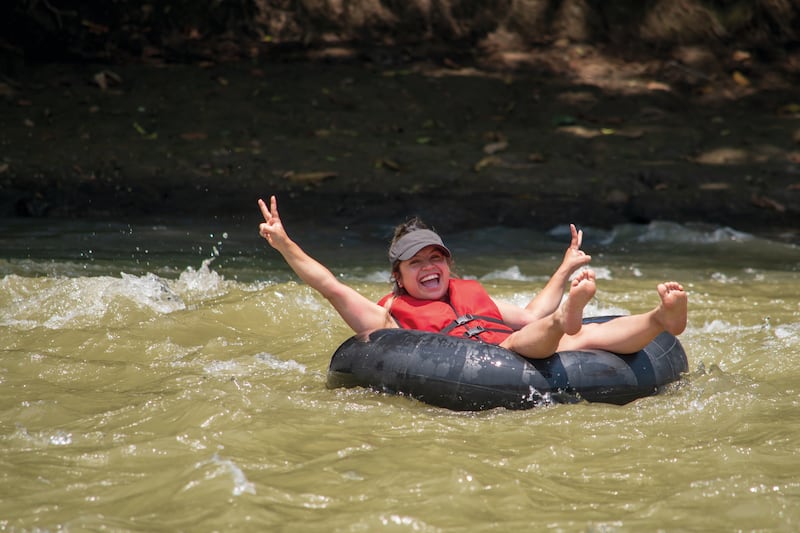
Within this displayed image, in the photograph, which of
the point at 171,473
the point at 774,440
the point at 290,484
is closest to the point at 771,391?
the point at 774,440

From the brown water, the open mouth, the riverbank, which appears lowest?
the brown water

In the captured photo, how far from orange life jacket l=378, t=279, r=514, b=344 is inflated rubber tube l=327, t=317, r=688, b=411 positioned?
32cm

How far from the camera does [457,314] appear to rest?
6.24 metres

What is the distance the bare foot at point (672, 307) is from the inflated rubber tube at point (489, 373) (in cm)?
37

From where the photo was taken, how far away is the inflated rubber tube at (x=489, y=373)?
5.55 meters

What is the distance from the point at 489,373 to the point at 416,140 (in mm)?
8948

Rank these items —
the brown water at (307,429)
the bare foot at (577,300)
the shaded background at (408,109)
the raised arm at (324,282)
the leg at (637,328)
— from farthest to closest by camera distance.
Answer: the shaded background at (408,109) < the raised arm at (324,282) < the leg at (637,328) < the bare foot at (577,300) < the brown water at (307,429)

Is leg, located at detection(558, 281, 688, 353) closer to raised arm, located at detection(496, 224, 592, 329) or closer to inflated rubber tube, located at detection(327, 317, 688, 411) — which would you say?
inflated rubber tube, located at detection(327, 317, 688, 411)

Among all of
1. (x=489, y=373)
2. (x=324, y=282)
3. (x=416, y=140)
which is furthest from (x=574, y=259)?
(x=416, y=140)

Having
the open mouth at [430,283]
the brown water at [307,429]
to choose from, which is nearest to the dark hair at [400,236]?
the open mouth at [430,283]

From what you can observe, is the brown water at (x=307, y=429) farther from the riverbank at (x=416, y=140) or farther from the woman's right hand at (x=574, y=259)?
the riverbank at (x=416, y=140)

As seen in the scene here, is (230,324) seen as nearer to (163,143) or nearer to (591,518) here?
(591,518)

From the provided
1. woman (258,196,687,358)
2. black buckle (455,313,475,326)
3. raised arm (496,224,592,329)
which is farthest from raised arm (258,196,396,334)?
raised arm (496,224,592,329)

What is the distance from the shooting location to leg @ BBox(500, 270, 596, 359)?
17.3 feet
